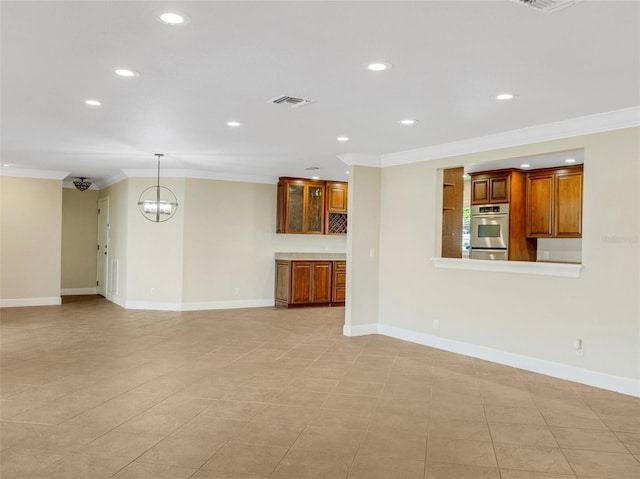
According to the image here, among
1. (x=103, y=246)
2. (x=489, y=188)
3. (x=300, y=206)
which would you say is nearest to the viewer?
(x=489, y=188)

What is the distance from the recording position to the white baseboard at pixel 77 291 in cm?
1094

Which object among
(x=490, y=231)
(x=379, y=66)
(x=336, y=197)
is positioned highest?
(x=379, y=66)

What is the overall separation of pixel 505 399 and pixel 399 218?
3.04m

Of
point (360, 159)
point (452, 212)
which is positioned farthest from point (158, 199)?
Answer: point (452, 212)

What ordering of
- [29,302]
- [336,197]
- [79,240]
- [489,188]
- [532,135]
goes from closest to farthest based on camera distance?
[532,135], [489,188], [29,302], [336,197], [79,240]

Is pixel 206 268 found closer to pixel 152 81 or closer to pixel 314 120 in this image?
pixel 314 120

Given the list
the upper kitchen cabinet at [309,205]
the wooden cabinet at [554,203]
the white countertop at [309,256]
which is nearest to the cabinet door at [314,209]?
the upper kitchen cabinet at [309,205]

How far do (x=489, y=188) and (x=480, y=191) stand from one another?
191mm

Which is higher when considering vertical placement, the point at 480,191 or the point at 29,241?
the point at 480,191

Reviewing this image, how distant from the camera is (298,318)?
8.24m

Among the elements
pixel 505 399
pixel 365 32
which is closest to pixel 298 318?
pixel 505 399

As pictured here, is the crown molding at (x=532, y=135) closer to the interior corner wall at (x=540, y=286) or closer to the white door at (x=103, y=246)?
the interior corner wall at (x=540, y=286)

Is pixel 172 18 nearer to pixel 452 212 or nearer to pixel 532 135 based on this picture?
pixel 532 135

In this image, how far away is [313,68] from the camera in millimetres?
3381
